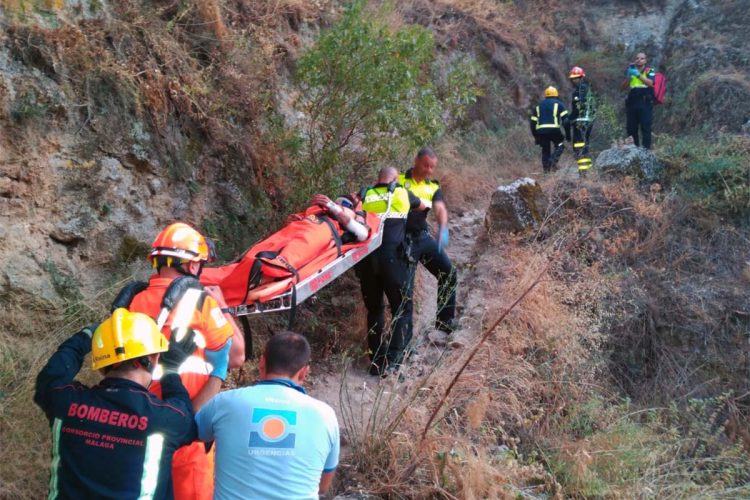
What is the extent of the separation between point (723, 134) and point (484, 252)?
496 cm

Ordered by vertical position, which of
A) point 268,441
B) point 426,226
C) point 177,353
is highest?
point 177,353

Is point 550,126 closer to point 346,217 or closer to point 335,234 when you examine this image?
point 346,217

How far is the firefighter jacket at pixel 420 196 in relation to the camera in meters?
5.41

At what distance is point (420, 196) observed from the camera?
18.1ft

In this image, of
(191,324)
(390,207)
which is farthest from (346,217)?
(191,324)

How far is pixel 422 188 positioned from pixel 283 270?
189cm

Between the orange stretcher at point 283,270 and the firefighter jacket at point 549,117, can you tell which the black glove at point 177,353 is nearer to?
the orange stretcher at point 283,270

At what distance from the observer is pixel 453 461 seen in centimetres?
371

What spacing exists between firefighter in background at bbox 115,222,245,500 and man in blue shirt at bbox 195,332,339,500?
12.1 inches

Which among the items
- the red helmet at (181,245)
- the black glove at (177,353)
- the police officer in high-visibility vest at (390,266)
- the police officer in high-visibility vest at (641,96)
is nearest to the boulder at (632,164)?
the police officer in high-visibility vest at (641,96)

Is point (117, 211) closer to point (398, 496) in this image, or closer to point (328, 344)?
point (328, 344)

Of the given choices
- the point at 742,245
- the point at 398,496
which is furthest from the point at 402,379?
the point at 742,245

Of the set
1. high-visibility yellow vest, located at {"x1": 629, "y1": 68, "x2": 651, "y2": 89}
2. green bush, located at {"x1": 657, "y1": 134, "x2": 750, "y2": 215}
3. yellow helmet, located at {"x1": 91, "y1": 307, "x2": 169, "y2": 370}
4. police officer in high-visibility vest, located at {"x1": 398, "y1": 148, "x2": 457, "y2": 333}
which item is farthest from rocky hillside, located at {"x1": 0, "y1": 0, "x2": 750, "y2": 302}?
green bush, located at {"x1": 657, "y1": 134, "x2": 750, "y2": 215}

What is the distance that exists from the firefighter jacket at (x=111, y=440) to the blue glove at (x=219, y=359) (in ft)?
1.92
